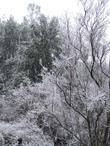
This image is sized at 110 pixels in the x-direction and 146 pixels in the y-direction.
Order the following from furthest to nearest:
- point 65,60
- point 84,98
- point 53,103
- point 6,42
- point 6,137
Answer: point 6,42, point 6,137, point 53,103, point 65,60, point 84,98

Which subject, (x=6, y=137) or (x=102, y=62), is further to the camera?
(x=6, y=137)

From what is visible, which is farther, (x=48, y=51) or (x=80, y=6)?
(x=48, y=51)

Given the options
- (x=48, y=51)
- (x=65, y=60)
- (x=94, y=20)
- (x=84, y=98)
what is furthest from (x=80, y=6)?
(x=48, y=51)

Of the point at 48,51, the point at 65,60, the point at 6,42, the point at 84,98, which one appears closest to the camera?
the point at 84,98

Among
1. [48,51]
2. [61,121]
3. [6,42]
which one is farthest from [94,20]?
[6,42]

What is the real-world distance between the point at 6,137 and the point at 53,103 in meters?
2.86

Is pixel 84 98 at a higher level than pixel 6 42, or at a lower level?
lower

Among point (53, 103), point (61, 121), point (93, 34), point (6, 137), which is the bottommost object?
point (6, 137)

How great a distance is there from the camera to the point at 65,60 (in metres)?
6.02

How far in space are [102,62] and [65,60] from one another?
956 mm

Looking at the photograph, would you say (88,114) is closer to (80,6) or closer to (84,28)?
(84,28)

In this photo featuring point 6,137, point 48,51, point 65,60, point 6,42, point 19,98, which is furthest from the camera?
point 6,42

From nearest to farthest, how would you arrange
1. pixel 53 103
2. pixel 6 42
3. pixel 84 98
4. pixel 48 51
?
pixel 84 98 < pixel 53 103 < pixel 48 51 < pixel 6 42

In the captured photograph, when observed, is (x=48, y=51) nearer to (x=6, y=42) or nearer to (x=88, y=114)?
(x=6, y=42)
